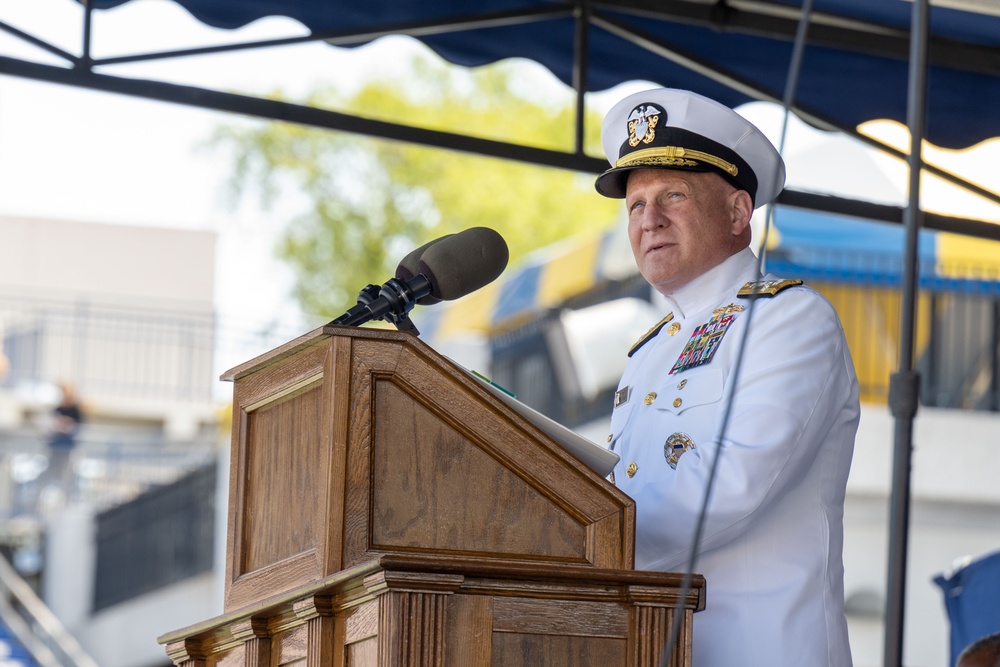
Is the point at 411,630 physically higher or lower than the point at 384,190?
lower

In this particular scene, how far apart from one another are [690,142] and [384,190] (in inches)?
1060

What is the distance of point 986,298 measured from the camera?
40.3 feet

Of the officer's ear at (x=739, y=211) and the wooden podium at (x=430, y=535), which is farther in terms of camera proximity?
the officer's ear at (x=739, y=211)

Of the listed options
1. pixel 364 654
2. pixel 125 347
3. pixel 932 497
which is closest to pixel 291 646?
pixel 364 654

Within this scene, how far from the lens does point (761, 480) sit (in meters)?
2.73

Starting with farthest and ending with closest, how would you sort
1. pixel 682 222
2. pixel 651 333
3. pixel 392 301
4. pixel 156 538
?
pixel 156 538, pixel 651 333, pixel 682 222, pixel 392 301

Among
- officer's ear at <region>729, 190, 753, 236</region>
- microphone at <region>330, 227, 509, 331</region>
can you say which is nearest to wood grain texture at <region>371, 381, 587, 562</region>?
microphone at <region>330, 227, 509, 331</region>

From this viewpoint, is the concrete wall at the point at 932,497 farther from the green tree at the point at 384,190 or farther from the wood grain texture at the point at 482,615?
the green tree at the point at 384,190

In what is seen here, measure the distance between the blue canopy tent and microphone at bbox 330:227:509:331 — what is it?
2105 millimetres

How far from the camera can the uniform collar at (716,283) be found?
131 inches

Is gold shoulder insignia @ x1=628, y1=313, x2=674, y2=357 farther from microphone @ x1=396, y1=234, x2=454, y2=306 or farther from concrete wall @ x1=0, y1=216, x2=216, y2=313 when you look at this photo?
concrete wall @ x1=0, y1=216, x2=216, y2=313

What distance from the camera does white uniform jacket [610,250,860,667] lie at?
2.72 m

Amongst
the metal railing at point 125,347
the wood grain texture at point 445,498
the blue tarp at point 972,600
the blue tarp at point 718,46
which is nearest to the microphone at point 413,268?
the wood grain texture at point 445,498

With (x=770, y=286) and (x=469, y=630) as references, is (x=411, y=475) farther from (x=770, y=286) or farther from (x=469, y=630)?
(x=770, y=286)
